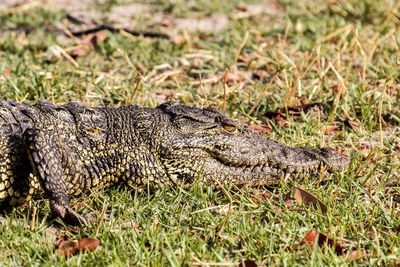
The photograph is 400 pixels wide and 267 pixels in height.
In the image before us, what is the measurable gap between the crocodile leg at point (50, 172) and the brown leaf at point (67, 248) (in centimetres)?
25

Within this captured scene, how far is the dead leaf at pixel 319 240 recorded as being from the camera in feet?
11.1

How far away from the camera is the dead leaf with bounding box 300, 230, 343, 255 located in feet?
11.1

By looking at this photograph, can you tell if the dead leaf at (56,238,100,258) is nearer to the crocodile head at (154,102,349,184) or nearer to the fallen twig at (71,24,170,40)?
the crocodile head at (154,102,349,184)

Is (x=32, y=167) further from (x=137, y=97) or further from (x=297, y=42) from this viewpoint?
(x=297, y=42)

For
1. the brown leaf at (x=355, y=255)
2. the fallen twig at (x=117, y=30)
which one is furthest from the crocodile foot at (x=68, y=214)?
the fallen twig at (x=117, y=30)

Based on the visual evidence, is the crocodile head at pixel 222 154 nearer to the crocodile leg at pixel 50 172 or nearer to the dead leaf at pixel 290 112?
the crocodile leg at pixel 50 172

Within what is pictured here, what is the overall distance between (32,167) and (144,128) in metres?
0.91

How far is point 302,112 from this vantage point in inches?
207

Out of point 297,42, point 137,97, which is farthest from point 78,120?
point 297,42

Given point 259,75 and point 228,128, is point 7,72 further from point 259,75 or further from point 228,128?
point 228,128

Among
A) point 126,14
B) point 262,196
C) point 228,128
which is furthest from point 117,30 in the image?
point 262,196

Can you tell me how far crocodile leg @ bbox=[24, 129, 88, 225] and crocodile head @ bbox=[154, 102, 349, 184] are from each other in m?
0.81

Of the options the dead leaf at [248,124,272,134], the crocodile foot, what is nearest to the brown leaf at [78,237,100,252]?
the crocodile foot

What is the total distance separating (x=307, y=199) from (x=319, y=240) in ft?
1.76
